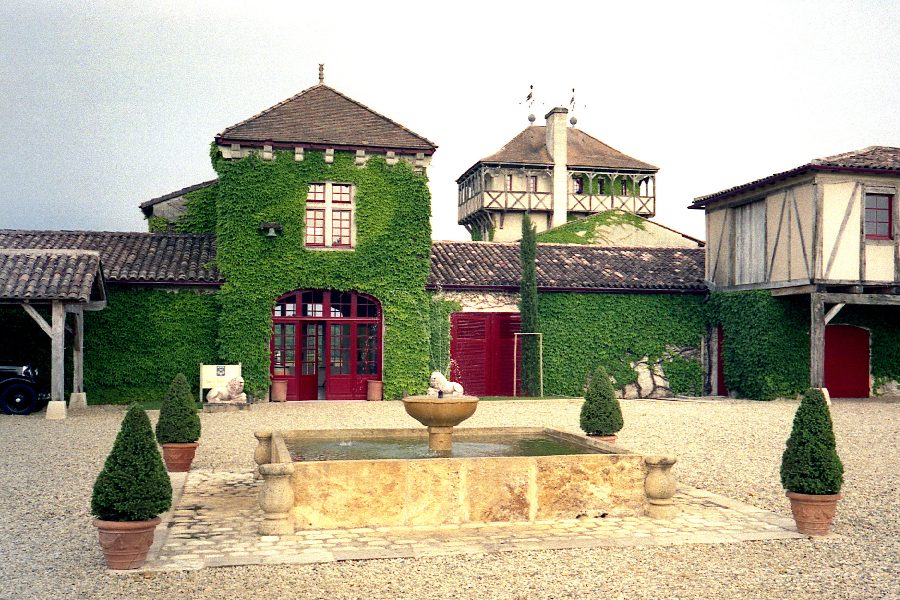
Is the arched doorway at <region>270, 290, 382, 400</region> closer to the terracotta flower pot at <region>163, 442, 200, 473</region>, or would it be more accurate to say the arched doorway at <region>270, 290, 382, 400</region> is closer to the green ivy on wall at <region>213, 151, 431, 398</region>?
the green ivy on wall at <region>213, 151, 431, 398</region>

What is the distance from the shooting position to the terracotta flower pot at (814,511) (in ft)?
26.3

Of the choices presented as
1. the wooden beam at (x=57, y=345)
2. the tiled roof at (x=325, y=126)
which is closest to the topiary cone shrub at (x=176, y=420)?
the wooden beam at (x=57, y=345)

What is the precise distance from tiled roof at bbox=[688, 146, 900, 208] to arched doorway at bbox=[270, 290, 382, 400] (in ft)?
33.3

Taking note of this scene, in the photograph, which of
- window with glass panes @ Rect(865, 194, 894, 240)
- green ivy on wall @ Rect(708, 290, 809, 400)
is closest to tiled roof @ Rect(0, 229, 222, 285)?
green ivy on wall @ Rect(708, 290, 809, 400)

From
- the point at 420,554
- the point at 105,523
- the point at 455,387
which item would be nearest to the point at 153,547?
the point at 105,523

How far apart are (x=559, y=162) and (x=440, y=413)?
34.1m

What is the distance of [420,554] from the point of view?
730 cm

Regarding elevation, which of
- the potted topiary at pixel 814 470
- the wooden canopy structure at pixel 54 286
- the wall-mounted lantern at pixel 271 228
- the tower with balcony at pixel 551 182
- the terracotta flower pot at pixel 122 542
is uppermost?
the tower with balcony at pixel 551 182

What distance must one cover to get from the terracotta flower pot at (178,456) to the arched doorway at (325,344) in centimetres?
1035

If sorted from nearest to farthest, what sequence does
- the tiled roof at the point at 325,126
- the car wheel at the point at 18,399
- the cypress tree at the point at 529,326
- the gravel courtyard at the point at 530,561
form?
the gravel courtyard at the point at 530,561 → the car wheel at the point at 18,399 → the tiled roof at the point at 325,126 → the cypress tree at the point at 529,326

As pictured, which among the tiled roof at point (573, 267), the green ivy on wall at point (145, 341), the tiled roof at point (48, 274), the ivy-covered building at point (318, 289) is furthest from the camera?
the tiled roof at point (573, 267)

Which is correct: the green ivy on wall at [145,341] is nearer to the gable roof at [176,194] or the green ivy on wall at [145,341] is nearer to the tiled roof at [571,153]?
the gable roof at [176,194]

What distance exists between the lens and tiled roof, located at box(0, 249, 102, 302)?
17281 mm

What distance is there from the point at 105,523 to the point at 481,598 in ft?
9.70
